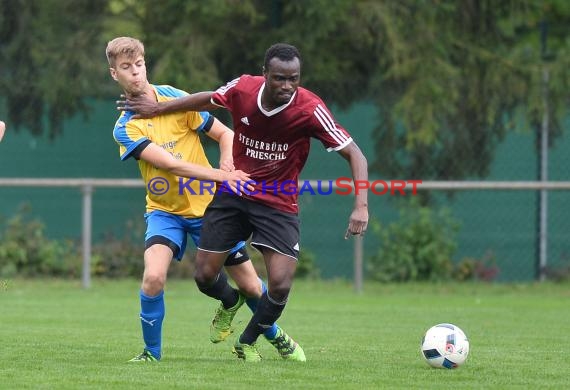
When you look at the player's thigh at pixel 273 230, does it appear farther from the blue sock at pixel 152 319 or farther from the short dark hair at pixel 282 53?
the short dark hair at pixel 282 53

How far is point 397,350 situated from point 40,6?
992 cm

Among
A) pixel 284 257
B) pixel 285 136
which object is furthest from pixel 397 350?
pixel 285 136

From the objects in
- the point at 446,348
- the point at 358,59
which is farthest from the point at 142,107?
the point at 358,59

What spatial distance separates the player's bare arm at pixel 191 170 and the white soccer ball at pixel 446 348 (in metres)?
1.44

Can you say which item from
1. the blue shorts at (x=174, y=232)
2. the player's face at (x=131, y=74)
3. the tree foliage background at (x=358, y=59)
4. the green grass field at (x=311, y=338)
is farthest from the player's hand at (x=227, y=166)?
the tree foliage background at (x=358, y=59)

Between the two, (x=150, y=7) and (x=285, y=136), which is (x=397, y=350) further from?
(x=150, y=7)

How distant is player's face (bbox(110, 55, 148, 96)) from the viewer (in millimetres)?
7359

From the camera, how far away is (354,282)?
46.5ft

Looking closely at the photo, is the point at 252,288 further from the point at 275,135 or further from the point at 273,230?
the point at 275,135

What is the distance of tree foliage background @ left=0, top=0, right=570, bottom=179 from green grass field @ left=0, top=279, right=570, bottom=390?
2272 mm

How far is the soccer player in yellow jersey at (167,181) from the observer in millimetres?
7188

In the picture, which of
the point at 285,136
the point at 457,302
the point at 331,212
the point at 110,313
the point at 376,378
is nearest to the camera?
the point at 376,378

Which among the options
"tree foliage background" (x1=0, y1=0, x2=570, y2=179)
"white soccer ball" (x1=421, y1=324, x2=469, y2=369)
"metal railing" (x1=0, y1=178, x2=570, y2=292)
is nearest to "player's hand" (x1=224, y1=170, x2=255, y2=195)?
"white soccer ball" (x1=421, y1=324, x2=469, y2=369)

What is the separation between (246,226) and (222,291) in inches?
21.8
